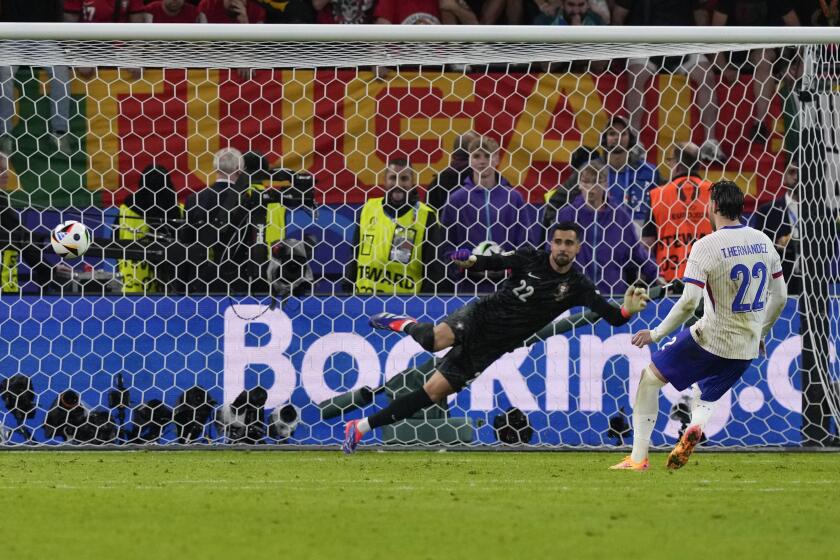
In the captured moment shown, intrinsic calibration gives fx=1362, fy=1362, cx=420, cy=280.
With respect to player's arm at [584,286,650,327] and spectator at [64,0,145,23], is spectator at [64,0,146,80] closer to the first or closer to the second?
spectator at [64,0,145,23]

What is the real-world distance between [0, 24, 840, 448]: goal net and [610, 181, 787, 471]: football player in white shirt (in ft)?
5.74

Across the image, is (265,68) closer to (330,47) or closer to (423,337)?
(330,47)

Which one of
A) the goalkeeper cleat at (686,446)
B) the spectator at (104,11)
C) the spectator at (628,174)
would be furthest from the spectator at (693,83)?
the spectator at (104,11)

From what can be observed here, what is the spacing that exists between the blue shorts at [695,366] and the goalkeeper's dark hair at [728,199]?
75cm

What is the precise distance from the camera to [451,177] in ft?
34.6

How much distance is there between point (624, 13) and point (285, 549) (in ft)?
30.1

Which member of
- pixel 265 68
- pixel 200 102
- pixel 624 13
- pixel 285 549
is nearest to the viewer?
pixel 285 549

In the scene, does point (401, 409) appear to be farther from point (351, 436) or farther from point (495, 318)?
Result: point (495, 318)

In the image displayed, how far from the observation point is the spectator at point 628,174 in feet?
34.9

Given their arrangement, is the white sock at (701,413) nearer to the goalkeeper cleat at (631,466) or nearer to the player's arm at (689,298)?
the goalkeeper cleat at (631,466)

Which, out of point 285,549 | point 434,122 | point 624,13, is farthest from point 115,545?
point 624,13

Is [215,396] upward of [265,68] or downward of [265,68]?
downward

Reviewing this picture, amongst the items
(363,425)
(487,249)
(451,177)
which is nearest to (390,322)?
(363,425)

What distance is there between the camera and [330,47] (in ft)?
31.6
